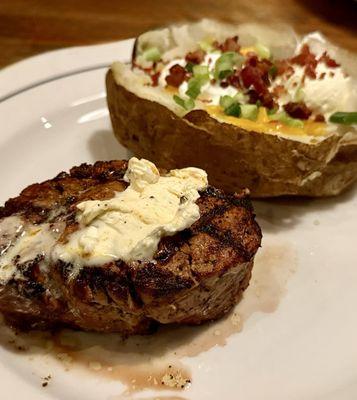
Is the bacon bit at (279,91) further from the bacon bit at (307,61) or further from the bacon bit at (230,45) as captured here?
the bacon bit at (230,45)

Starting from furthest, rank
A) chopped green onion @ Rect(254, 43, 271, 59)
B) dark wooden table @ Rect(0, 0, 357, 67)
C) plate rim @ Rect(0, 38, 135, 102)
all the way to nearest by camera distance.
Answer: dark wooden table @ Rect(0, 0, 357, 67) → plate rim @ Rect(0, 38, 135, 102) → chopped green onion @ Rect(254, 43, 271, 59)

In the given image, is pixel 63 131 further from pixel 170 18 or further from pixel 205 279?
pixel 170 18

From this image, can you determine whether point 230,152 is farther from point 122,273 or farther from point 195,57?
point 122,273

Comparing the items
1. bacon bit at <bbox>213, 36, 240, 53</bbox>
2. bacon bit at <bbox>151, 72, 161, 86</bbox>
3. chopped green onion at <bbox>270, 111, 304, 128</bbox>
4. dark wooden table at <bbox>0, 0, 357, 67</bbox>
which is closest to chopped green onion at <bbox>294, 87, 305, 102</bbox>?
chopped green onion at <bbox>270, 111, 304, 128</bbox>

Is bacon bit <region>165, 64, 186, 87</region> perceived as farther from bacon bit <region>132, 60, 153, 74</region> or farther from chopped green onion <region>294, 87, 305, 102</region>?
chopped green onion <region>294, 87, 305, 102</region>

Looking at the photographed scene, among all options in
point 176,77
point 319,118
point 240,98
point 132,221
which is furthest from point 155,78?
point 132,221

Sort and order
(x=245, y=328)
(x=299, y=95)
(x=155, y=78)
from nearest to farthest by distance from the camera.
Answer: (x=245, y=328), (x=299, y=95), (x=155, y=78)
